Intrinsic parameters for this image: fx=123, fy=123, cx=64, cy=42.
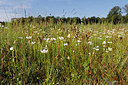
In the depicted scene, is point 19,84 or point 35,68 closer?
point 19,84

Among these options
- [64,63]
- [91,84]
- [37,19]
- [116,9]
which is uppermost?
[116,9]

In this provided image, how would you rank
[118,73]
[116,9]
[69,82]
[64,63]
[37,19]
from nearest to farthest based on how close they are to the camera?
[69,82] < [118,73] < [64,63] < [37,19] < [116,9]

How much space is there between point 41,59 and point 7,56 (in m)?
0.60

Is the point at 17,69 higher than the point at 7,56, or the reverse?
the point at 7,56

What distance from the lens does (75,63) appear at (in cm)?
204

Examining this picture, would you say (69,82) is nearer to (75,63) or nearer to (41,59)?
(75,63)

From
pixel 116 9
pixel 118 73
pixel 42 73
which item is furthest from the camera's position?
pixel 116 9

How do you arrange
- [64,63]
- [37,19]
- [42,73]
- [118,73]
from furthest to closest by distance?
[37,19] → [64,63] → [42,73] → [118,73]

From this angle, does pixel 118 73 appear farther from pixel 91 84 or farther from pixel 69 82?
pixel 69 82

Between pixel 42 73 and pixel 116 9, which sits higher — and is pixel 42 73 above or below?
below

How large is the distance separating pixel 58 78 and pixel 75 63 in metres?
0.45

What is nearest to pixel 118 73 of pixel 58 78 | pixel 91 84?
pixel 91 84

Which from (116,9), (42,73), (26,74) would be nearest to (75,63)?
(42,73)

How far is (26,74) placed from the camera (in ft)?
5.52
